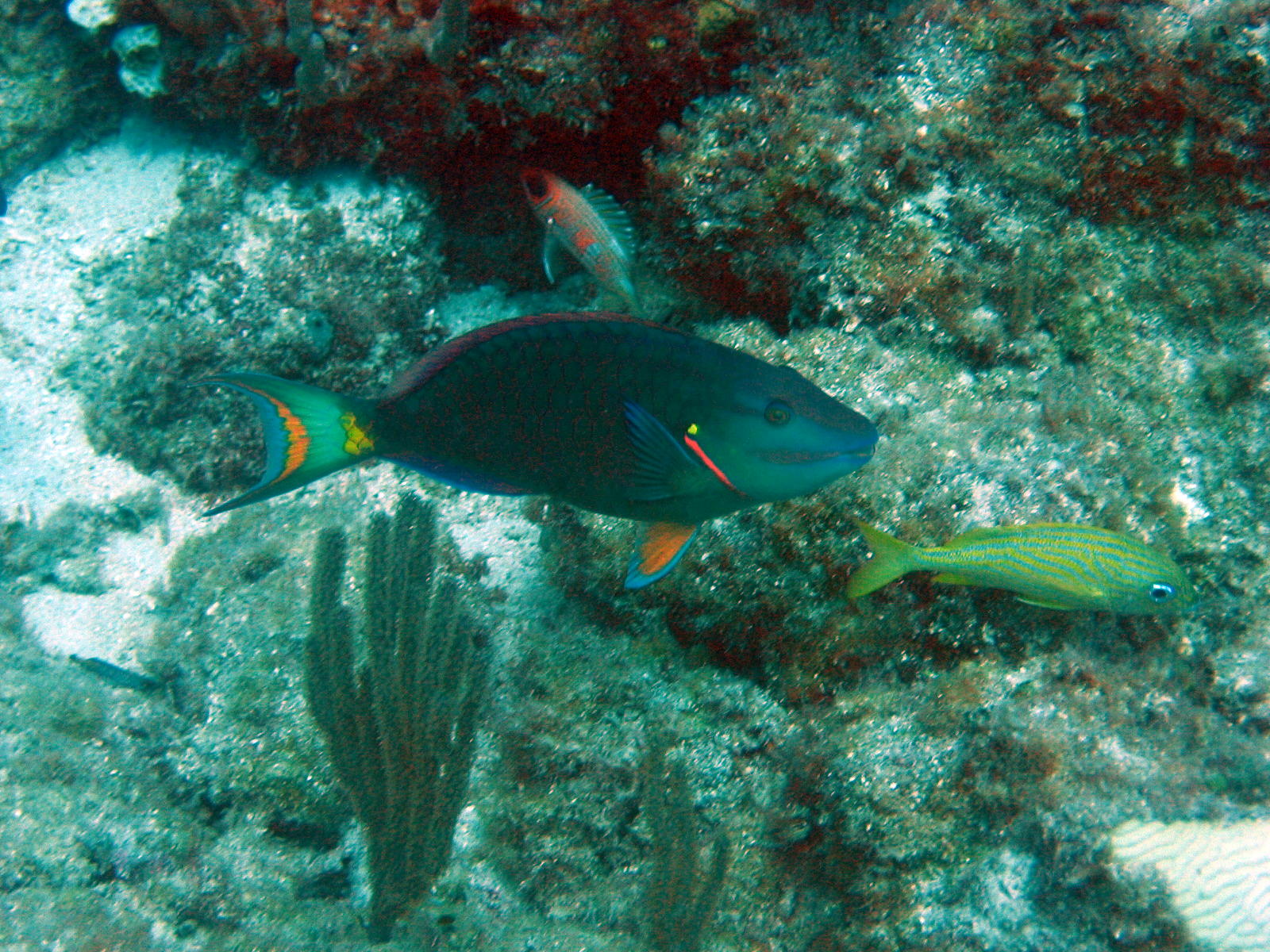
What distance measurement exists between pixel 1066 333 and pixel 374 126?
3.57 metres

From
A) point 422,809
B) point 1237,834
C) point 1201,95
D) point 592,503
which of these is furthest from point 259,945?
point 1201,95

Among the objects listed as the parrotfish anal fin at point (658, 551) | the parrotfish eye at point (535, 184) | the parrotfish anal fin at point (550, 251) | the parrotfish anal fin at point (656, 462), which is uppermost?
the parrotfish eye at point (535, 184)

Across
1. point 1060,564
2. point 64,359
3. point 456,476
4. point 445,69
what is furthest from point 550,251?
point 64,359

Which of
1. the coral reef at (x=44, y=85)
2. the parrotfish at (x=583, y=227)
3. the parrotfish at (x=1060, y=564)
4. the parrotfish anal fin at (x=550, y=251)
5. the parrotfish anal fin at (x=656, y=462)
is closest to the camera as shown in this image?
the parrotfish anal fin at (x=656, y=462)

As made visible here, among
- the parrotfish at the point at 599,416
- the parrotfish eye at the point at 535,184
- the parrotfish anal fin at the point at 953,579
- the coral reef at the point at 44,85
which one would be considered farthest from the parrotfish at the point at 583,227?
the coral reef at the point at 44,85

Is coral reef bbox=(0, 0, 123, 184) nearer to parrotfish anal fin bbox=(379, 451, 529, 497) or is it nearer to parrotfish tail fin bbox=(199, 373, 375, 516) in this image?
parrotfish tail fin bbox=(199, 373, 375, 516)

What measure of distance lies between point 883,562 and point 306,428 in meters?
1.68

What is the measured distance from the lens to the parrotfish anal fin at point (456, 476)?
5.90ft

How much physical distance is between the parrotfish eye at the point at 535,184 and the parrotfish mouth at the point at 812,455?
5.64 ft

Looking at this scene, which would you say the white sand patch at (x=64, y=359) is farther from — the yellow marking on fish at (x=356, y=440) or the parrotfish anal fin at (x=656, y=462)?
the parrotfish anal fin at (x=656, y=462)

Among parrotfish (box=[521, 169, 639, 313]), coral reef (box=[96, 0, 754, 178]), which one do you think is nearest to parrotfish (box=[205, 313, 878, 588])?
parrotfish (box=[521, 169, 639, 313])

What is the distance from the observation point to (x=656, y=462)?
1668 mm

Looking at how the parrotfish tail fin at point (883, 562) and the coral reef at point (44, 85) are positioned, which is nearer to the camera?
the parrotfish tail fin at point (883, 562)

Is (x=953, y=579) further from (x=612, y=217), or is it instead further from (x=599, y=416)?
(x=612, y=217)
